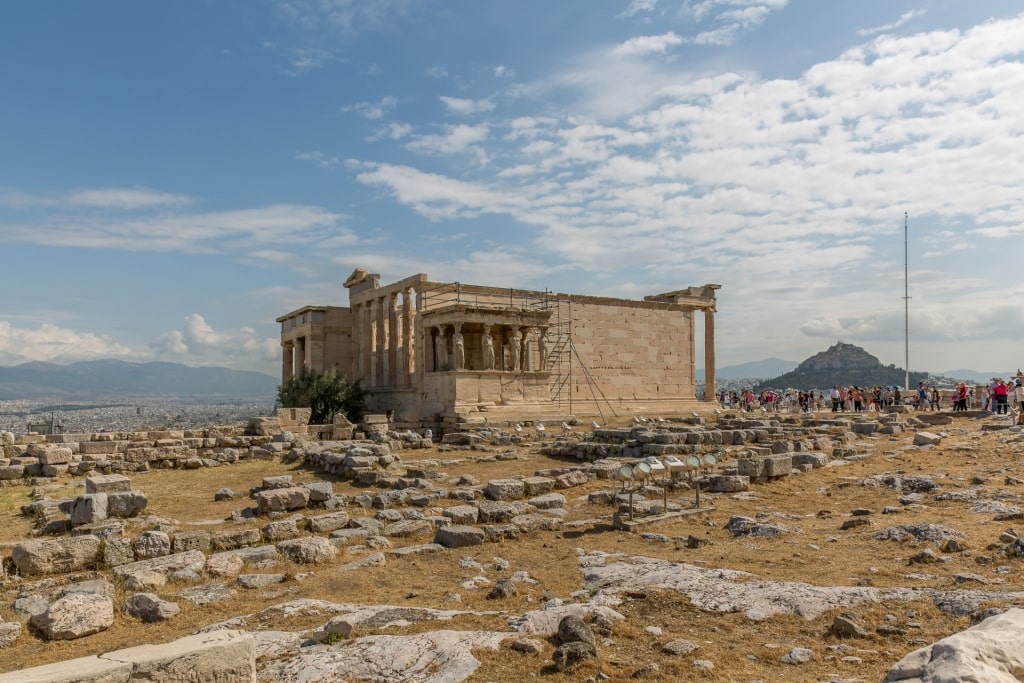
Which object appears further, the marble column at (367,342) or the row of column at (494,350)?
the marble column at (367,342)

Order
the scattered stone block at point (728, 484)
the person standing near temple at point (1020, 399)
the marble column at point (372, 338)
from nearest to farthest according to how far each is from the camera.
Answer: the scattered stone block at point (728, 484) → the person standing near temple at point (1020, 399) → the marble column at point (372, 338)

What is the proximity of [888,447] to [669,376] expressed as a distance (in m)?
20.3

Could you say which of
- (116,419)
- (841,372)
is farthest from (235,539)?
(841,372)

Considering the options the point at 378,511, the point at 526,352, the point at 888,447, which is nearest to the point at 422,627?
the point at 378,511

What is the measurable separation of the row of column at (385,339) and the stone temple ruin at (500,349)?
0.06m

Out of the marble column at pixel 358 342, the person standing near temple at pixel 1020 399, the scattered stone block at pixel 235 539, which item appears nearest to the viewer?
the scattered stone block at pixel 235 539

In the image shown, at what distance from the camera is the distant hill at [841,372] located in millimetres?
109675

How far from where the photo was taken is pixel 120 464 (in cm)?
2119

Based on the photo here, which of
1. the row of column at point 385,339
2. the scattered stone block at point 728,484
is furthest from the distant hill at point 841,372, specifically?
the scattered stone block at point 728,484

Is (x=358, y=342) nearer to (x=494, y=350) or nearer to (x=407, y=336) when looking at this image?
(x=407, y=336)

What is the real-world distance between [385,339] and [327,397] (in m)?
4.55

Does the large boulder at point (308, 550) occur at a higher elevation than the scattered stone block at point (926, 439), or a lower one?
lower

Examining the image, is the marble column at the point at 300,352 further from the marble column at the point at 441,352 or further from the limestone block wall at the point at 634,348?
the limestone block wall at the point at 634,348

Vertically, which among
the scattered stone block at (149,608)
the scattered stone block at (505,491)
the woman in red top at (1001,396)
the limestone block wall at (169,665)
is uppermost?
the woman in red top at (1001,396)
